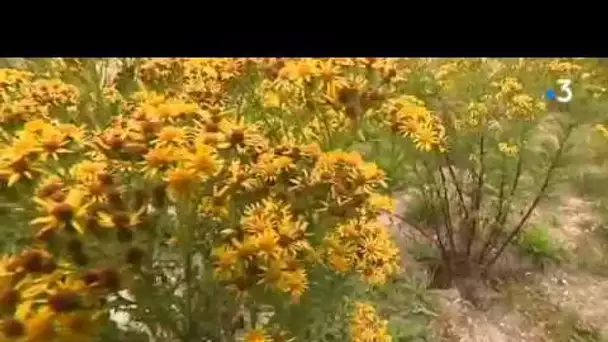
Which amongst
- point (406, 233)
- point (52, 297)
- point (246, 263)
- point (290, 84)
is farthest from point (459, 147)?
point (52, 297)

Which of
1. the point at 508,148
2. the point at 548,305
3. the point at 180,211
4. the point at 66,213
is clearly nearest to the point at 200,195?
the point at 180,211

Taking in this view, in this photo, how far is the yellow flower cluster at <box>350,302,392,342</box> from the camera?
1.36 metres

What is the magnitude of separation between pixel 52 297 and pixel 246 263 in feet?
0.75

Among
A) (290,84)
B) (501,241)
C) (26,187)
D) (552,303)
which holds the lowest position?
(552,303)

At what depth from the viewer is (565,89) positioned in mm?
2166

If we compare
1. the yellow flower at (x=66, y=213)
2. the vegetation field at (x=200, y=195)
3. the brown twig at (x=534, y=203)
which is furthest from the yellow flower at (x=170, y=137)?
the brown twig at (x=534, y=203)

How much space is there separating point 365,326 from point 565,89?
3.36ft

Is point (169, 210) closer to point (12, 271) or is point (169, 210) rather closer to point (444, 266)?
point (12, 271)

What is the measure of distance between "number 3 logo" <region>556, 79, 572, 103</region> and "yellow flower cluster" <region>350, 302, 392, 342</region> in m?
0.93

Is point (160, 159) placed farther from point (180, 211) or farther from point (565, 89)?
point (565, 89)

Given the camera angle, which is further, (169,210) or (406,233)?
(406,233)

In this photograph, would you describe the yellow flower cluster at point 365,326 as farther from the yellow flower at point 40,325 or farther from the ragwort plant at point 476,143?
the yellow flower at point 40,325

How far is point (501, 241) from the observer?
2.42m

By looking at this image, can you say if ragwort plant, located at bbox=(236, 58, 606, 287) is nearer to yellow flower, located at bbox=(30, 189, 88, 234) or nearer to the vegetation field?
the vegetation field
